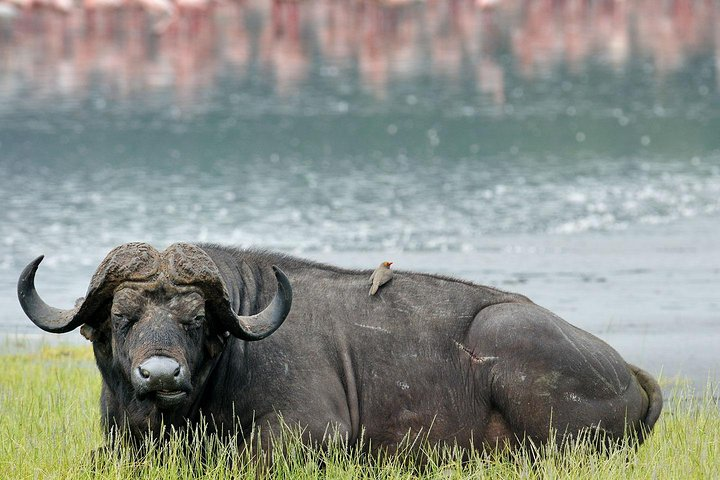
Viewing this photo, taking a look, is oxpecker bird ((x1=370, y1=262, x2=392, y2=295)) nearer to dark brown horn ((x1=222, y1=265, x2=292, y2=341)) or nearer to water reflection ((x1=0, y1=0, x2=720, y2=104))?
dark brown horn ((x1=222, y1=265, x2=292, y2=341))

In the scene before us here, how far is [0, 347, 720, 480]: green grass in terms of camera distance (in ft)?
20.6

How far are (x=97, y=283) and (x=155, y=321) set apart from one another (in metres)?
0.34

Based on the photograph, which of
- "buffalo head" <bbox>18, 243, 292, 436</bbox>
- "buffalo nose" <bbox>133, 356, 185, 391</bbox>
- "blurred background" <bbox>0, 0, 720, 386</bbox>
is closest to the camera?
"buffalo nose" <bbox>133, 356, 185, 391</bbox>

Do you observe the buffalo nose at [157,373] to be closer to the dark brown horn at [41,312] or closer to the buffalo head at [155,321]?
the buffalo head at [155,321]

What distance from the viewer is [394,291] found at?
7191 mm

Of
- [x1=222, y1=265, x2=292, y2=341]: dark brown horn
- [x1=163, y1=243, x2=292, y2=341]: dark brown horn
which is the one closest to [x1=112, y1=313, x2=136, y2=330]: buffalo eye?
[x1=163, y1=243, x2=292, y2=341]: dark brown horn

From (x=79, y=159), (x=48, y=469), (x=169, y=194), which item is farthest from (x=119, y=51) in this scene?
(x=48, y=469)

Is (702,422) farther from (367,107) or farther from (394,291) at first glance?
(367,107)

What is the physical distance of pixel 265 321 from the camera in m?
6.29

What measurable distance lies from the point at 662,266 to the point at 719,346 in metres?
3.65

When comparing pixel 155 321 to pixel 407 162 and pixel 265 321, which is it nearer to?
pixel 265 321

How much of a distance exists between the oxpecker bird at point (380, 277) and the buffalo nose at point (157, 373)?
1656 mm

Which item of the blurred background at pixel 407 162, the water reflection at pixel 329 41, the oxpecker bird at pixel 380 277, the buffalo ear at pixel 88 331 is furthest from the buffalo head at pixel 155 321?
the water reflection at pixel 329 41

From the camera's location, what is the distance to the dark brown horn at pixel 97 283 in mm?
6039
